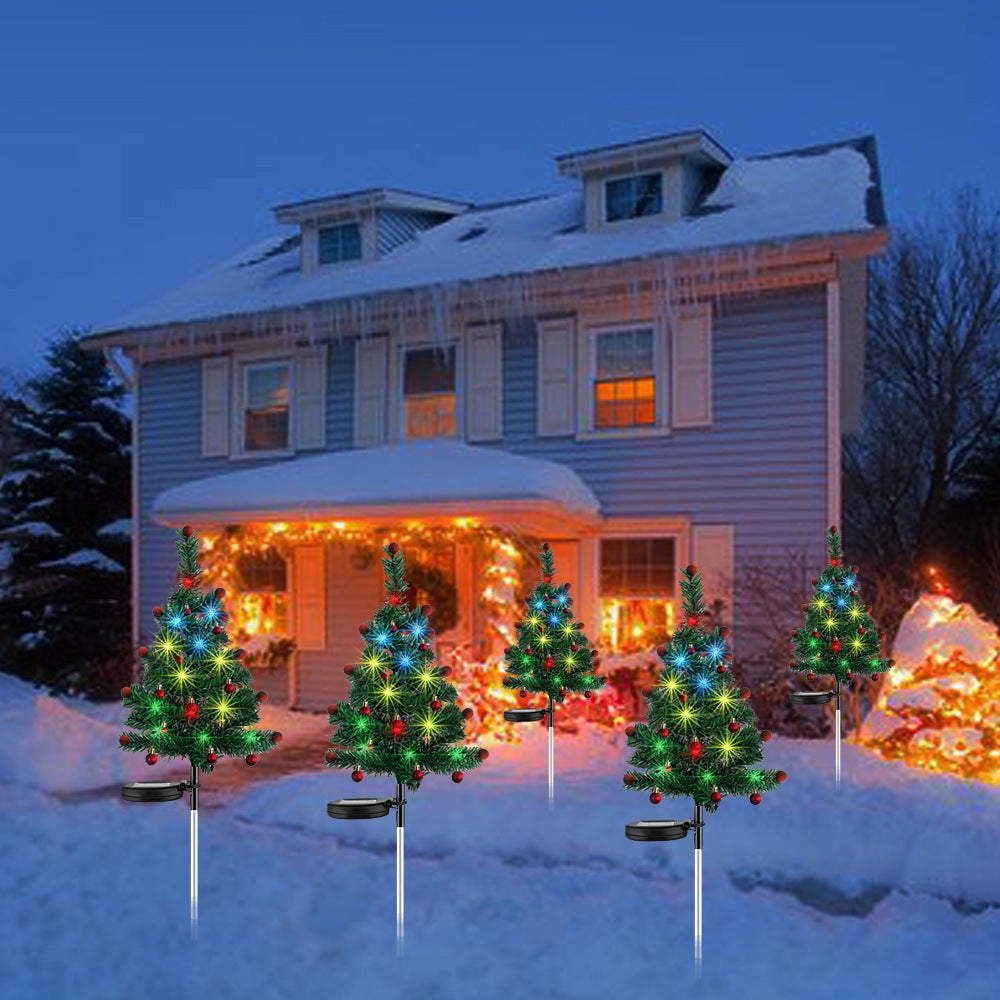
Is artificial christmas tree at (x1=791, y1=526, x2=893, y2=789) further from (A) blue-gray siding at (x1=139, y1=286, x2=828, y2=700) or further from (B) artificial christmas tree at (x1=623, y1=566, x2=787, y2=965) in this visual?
(B) artificial christmas tree at (x1=623, y1=566, x2=787, y2=965)

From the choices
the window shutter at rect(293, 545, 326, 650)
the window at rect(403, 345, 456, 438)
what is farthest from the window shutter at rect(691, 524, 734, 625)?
the window shutter at rect(293, 545, 326, 650)

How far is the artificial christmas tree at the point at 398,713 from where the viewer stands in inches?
239

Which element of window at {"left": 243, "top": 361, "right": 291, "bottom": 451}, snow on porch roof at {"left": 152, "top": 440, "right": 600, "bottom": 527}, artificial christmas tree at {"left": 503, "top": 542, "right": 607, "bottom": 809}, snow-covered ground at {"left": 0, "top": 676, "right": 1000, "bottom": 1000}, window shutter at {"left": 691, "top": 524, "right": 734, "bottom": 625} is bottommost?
snow-covered ground at {"left": 0, "top": 676, "right": 1000, "bottom": 1000}

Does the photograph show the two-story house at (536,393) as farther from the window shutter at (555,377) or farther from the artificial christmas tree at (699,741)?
the artificial christmas tree at (699,741)

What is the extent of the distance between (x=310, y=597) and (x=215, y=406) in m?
3.23

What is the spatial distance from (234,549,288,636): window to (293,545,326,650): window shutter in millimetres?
316

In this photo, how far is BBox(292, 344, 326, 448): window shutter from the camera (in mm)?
15195

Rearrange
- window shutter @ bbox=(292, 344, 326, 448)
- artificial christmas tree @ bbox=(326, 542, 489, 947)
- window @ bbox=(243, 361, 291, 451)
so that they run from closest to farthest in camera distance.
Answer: artificial christmas tree @ bbox=(326, 542, 489, 947) < window shutter @ bbox=(292, 344, 326, 448) < window @ bbox=(243, 361, 291, 451)

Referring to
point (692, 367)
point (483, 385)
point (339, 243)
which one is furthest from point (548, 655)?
point (339, 243)

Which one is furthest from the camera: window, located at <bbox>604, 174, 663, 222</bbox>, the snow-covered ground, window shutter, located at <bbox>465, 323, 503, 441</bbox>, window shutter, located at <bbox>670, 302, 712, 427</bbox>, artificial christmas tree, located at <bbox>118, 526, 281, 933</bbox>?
window, located at <bbox>604, 174, 663, 222</bbox>

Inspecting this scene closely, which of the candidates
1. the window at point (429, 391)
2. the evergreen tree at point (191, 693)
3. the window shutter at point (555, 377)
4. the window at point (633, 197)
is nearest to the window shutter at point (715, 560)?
the window shutter at point (555, 377)

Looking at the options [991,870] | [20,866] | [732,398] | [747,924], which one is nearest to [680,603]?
[732,398]

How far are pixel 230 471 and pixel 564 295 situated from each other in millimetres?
5461

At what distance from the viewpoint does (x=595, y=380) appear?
1356 centimetres
